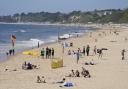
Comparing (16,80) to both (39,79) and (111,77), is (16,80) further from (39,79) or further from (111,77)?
(111,77)

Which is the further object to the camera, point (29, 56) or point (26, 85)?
point (29, 56)

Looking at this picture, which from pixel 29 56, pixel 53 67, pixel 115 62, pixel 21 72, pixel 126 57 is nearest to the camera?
pixel 21 72

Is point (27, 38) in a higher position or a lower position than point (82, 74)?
lower

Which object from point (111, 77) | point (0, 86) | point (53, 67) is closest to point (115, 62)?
point (53, 67)

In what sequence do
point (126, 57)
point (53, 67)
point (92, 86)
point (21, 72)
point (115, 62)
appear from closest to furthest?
point (92, 86) → point (21, 72) → point (53, 67) → point (115, 62) → point (126, 57)

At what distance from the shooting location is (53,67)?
25.5 metres

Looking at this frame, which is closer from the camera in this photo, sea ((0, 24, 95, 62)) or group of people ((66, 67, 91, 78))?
group of people ((66, 67, 91, 78))

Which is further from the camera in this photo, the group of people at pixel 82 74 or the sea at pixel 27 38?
the sea at pixel 27 38

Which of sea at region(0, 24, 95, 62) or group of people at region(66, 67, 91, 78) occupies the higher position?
group of people at region(66, 67, 91, 78)

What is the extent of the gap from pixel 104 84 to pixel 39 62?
11.4 metres

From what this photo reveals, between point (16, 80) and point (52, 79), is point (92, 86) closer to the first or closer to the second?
point (52, 79)

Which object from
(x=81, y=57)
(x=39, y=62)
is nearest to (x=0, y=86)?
(x=39, y=62)

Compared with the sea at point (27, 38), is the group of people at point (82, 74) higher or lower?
higher

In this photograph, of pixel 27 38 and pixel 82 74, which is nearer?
pixel 82 74
